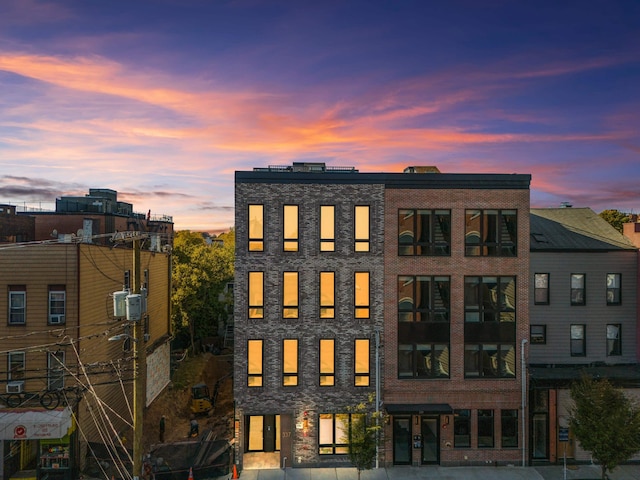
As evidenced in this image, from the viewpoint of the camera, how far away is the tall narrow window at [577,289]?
24.9 metres

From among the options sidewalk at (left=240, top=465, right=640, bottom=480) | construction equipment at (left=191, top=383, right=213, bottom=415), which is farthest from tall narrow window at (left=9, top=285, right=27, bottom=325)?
sidewalk at (left=240, top=465, right=640, bottom=480)

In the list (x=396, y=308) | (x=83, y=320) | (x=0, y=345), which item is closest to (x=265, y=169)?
(x=396, y=308)

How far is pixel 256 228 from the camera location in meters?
22.7

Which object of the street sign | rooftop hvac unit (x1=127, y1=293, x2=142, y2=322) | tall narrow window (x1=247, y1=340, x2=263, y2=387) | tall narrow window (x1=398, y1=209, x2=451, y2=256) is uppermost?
tall narrow window (x1=398, y1=209, x2=451, y2=256)

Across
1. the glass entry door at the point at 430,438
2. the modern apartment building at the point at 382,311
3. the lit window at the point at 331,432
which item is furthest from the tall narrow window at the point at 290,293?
the glass entry door at the point at 430,438

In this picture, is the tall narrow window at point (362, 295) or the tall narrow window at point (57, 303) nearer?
the tall narrow window at point (57, 303)

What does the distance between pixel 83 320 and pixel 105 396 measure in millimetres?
5668

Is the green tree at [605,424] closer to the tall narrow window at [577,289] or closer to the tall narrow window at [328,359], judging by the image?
the tall narrow window at [577,289]

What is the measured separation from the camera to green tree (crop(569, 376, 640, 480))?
19.0 meters

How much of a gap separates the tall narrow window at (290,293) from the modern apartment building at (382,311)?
0.20ft

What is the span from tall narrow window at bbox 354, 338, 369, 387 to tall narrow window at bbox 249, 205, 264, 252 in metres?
7.44

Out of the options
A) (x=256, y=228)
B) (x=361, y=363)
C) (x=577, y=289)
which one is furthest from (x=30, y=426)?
(x=577, y=289)

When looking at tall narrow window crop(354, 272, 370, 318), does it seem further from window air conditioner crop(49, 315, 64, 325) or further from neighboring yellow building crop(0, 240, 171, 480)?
window air conditioner crop(49, 315, 64, 325)

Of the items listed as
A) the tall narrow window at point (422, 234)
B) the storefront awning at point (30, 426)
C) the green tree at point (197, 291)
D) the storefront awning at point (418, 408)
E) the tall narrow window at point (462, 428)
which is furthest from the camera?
A: the green tree at point (197, 291)
